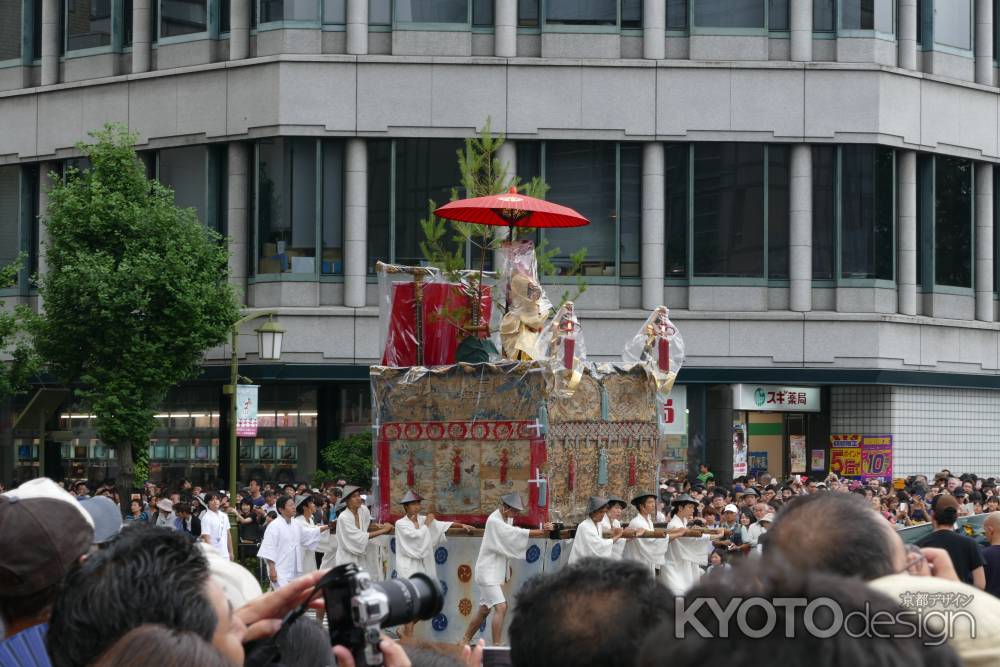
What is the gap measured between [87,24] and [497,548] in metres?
25.7

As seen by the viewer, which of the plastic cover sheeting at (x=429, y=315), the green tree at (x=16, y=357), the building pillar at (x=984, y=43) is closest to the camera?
the plastic cover sheeting at (x=429, y=315)

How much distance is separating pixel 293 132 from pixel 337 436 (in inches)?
281

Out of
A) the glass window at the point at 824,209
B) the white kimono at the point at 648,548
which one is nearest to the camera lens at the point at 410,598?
the white kimono at the point at 648,548

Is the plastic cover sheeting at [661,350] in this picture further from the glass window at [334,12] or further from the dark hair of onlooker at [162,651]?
the glass window at [334,12]

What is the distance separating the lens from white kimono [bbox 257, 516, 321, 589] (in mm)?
18547

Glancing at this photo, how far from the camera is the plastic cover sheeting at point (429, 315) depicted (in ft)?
54.7

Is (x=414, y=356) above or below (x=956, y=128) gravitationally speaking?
below

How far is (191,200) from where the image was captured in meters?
35.4

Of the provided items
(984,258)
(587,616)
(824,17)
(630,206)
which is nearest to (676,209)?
(630,206)

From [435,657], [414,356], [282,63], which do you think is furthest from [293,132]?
[435,657]

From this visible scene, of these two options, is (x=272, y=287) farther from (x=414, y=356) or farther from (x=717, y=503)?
(x=414, y=356)

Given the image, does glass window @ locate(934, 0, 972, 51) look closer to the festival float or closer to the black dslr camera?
the festival float

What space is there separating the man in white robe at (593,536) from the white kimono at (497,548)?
1.80 feet

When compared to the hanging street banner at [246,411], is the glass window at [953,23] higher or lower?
higher
